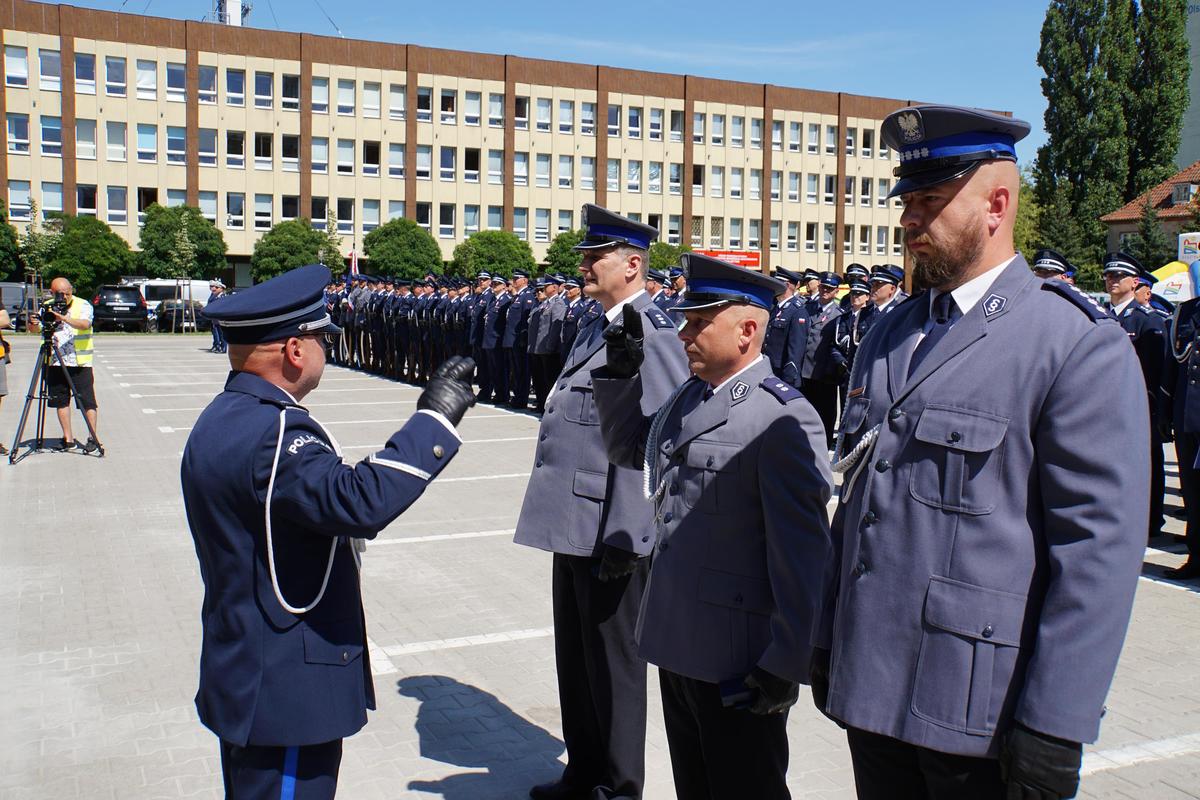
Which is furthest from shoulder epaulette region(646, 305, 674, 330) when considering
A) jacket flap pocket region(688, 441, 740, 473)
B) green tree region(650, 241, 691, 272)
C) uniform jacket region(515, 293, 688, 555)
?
green tree region(650, 241, 691, 272)

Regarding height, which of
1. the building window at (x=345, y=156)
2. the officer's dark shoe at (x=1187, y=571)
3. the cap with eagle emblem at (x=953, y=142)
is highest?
the building window at (x=345, y=156)

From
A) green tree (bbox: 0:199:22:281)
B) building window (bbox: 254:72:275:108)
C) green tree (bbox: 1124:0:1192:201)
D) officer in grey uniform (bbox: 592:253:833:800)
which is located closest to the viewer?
officer in grey uniform (bbox: 592:253:833:800)

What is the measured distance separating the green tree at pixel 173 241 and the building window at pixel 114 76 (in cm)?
742

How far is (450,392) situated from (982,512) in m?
1.41

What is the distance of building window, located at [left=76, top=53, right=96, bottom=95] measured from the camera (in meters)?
51.8

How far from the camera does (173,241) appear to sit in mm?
47375

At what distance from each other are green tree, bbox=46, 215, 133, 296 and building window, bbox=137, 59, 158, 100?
9.26 metres

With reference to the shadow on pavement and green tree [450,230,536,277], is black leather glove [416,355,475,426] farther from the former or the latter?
green tree [450,230,536,277]

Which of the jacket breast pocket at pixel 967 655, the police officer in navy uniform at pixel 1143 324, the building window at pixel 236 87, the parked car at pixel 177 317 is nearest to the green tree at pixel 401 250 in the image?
the parked car at pixel 177 317

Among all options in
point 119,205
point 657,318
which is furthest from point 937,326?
point 119,205

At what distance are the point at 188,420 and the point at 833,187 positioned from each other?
60731mm

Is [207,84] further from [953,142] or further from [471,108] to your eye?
[953,142]

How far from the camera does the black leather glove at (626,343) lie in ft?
10.7

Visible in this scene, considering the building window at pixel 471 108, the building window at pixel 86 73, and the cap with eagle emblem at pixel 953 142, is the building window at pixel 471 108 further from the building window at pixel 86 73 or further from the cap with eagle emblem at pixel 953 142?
the cap with eagle emblem at pixel 953 142
